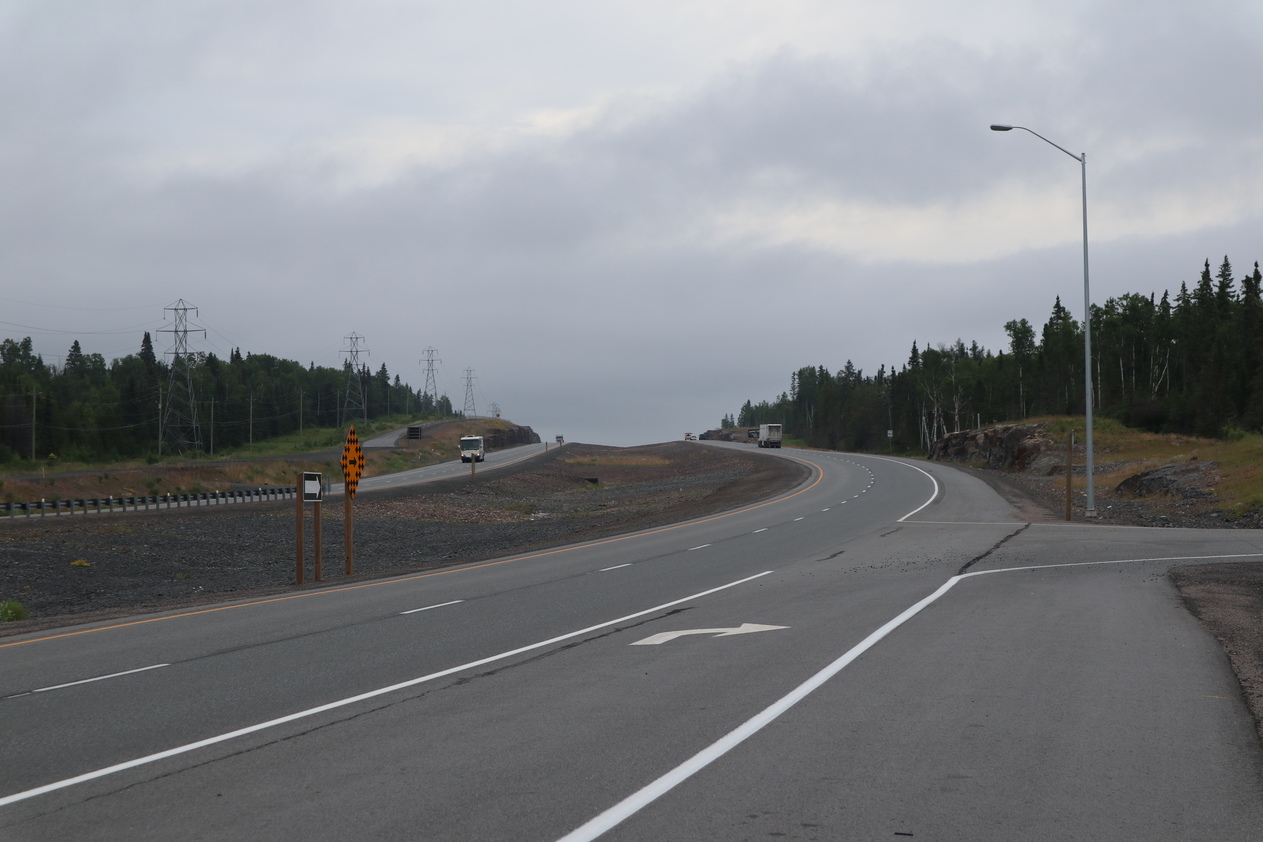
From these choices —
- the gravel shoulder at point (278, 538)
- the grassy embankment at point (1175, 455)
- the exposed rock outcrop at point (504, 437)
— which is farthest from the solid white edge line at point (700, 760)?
the exposed rock outcrop at point (504, 437)

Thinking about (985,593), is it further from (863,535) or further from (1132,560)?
(863,535)

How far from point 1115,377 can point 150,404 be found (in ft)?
373

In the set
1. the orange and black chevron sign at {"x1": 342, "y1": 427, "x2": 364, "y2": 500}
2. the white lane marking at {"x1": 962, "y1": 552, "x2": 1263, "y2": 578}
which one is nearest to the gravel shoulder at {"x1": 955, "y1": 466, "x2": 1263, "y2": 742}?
the white lane marking at {"x1": 962, "y1": 552, "x2": 1263, "y2": 578}

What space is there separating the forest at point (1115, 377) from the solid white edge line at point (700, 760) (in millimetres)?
54751

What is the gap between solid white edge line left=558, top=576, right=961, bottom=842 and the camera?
502cm

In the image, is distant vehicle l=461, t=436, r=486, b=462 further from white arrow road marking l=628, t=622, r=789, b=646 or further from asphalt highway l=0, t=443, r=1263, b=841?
white arrow road marking l=628, t=622, r=789, b=646

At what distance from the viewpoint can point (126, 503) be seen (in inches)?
1609

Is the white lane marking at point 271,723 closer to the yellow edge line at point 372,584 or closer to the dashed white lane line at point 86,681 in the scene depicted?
the dashed white lane line at point 86,681

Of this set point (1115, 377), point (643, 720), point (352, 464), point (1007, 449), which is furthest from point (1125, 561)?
point (1115, 377)

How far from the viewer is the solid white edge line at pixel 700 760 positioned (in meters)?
5.02

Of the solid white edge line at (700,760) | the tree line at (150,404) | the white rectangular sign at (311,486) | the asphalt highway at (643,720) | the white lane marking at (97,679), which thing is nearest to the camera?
the solid white edge line at (700,760)

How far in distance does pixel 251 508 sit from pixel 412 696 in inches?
1410

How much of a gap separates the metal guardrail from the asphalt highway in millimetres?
25580

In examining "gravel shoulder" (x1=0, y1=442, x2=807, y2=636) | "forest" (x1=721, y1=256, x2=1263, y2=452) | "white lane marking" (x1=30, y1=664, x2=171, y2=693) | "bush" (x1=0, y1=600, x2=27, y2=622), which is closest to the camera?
"white lane marking" (x1=30, y1=664, x2=171, y2=693)
